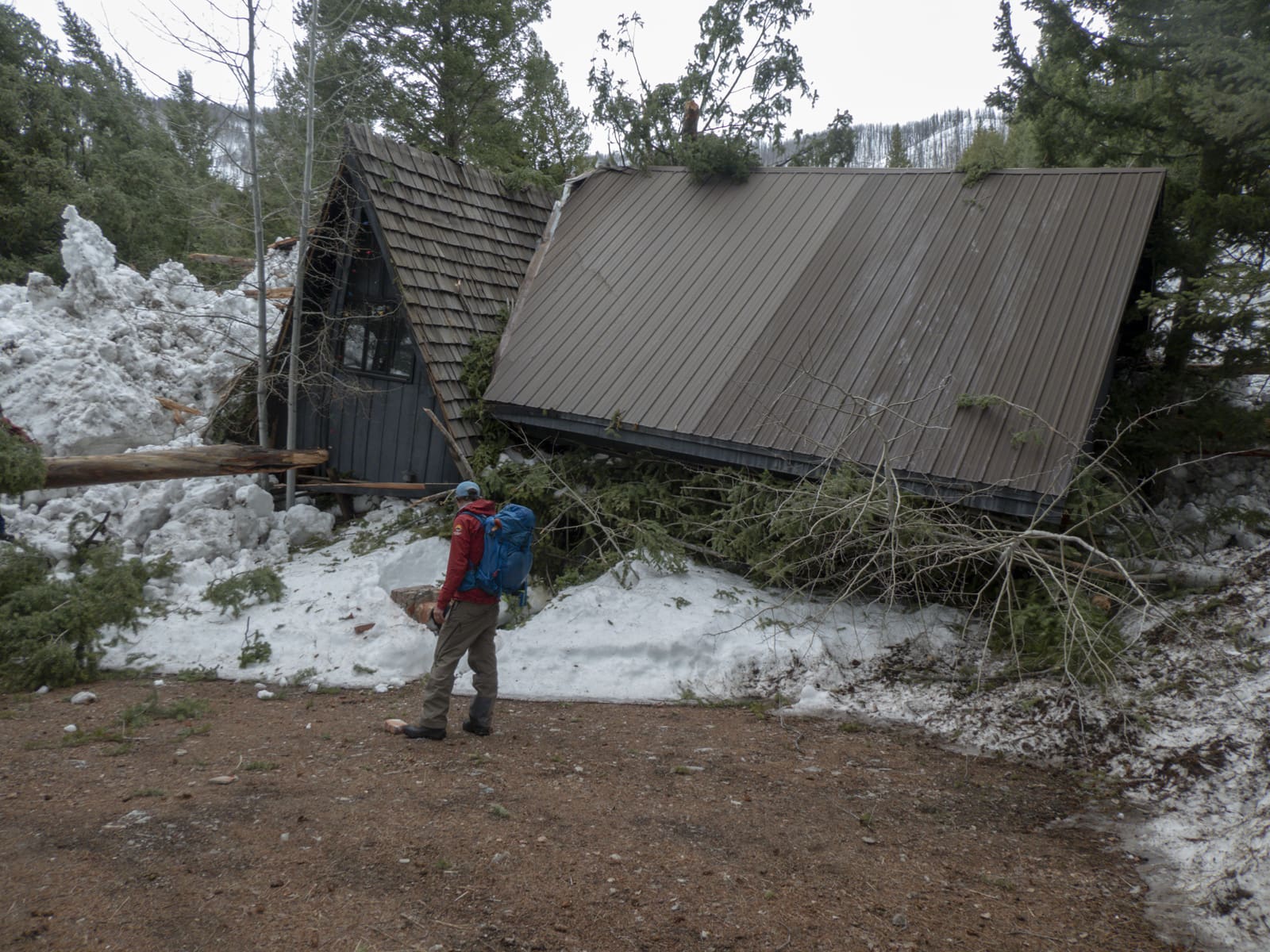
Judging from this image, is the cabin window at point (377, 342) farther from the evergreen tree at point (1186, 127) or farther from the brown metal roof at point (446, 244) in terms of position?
the evergreen tree at point (1186, 127)

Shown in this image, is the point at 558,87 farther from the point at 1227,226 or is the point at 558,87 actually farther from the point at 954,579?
the point at 954,579

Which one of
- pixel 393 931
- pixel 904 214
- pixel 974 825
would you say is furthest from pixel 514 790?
pixel 904 214

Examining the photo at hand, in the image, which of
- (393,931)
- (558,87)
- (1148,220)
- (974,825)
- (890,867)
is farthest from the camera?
(558,87)

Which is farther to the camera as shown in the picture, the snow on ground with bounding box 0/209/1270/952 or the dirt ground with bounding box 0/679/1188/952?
the snow on ground with bounding box 0/209/1270/952

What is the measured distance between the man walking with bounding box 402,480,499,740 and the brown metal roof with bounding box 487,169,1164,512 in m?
3.62

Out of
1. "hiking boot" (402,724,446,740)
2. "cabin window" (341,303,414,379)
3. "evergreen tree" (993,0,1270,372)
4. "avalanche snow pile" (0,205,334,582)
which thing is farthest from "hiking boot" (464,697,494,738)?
"evergreen tree" (993,0,1270,372)

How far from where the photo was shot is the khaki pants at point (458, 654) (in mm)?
5793

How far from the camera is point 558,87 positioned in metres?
21.5

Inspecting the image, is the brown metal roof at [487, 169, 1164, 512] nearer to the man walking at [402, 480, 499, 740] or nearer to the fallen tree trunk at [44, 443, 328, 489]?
the fallen tree trunk at [44, 443, 328, 489]

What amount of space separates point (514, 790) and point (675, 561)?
12.2 ft

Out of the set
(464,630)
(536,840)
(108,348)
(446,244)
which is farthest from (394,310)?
(536,840)

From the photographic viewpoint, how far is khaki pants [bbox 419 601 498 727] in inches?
228

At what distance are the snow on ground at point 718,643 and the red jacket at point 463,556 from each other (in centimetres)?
156

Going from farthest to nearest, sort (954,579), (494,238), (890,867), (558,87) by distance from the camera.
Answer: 1. (558,87)
2. (494,238)
3. (954,579)
4. (890,867)
